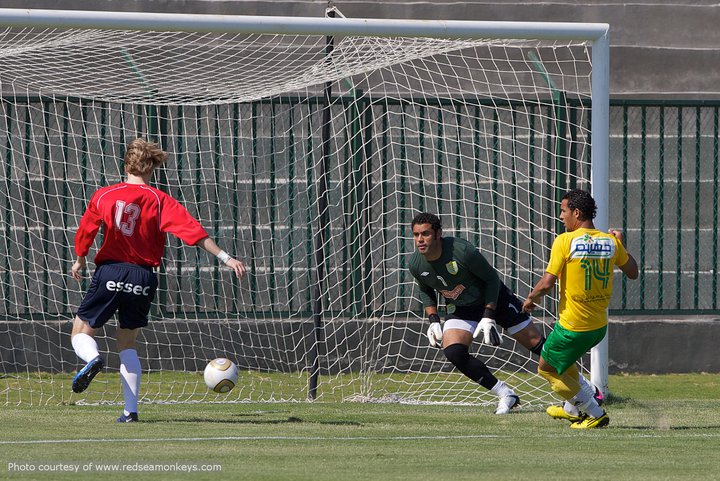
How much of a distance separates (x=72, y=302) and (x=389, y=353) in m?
2.90

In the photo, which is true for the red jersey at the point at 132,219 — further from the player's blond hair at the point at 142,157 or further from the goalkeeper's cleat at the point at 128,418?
the goalkeeper's cleat at the point at 128,418

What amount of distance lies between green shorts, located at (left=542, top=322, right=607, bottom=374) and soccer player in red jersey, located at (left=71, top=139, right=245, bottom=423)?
1934mm

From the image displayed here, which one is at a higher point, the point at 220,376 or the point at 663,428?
the point at 220,376

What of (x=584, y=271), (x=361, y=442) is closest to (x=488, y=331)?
(x=584, y=271)

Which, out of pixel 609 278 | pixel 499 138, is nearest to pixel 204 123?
pixel 499 138

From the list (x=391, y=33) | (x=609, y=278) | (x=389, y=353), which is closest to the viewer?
(x=609, y=278)

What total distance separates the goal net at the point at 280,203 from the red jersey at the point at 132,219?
2.70m

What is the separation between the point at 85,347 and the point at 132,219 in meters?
0.83

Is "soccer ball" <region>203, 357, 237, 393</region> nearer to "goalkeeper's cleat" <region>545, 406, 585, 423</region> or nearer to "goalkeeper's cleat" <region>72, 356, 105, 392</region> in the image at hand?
"goalkeeper's cleat" <region>72, 356, 105, 392</region>

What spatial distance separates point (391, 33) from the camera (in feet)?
29.0

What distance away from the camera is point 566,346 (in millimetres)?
7344

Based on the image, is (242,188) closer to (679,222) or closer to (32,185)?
(32,185)

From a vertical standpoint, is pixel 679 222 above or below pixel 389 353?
above

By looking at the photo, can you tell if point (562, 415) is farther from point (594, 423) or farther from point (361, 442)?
point (361, 442)
